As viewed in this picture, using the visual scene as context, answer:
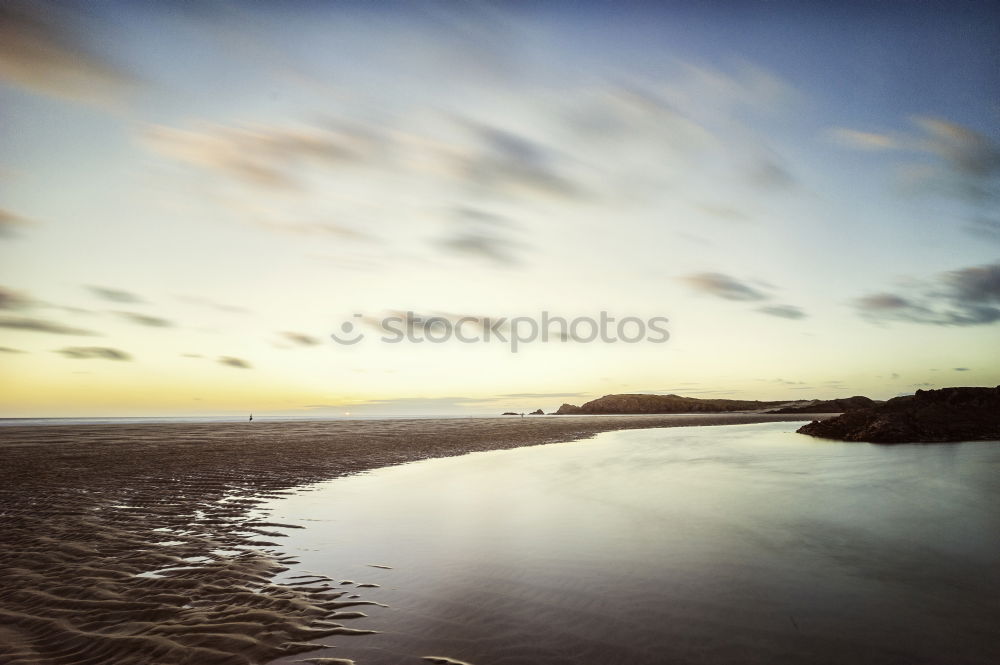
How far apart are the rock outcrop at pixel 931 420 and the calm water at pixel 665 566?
724 inches

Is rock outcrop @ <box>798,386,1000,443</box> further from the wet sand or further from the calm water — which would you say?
the wet sand

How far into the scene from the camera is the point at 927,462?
22859 millimetres

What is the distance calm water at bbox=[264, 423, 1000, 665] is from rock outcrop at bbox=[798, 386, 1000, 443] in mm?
18386

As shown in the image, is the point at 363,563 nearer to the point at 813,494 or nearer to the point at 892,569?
the point at 892,569

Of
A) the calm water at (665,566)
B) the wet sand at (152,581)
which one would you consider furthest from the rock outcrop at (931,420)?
the wet sand at (152,581)

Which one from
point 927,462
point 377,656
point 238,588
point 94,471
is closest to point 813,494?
point 927,462

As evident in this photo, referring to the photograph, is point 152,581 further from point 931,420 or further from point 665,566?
point 931,420

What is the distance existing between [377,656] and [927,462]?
94.0 feet

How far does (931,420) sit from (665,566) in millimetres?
39654

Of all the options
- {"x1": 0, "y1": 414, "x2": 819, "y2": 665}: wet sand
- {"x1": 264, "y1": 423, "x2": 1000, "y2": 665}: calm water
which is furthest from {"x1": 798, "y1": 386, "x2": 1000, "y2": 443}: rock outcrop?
{"x1": 0, "y1": 414, "x2": 819, "y2": 665}: wet sand

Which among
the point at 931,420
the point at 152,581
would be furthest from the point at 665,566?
the point at 931,420

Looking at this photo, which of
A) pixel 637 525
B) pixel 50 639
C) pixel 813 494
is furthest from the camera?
pixel 813 494

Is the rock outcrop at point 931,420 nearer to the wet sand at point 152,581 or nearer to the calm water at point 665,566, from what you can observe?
the calm water at point 665,566

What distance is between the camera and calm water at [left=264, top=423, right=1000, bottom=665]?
18.2 feet
